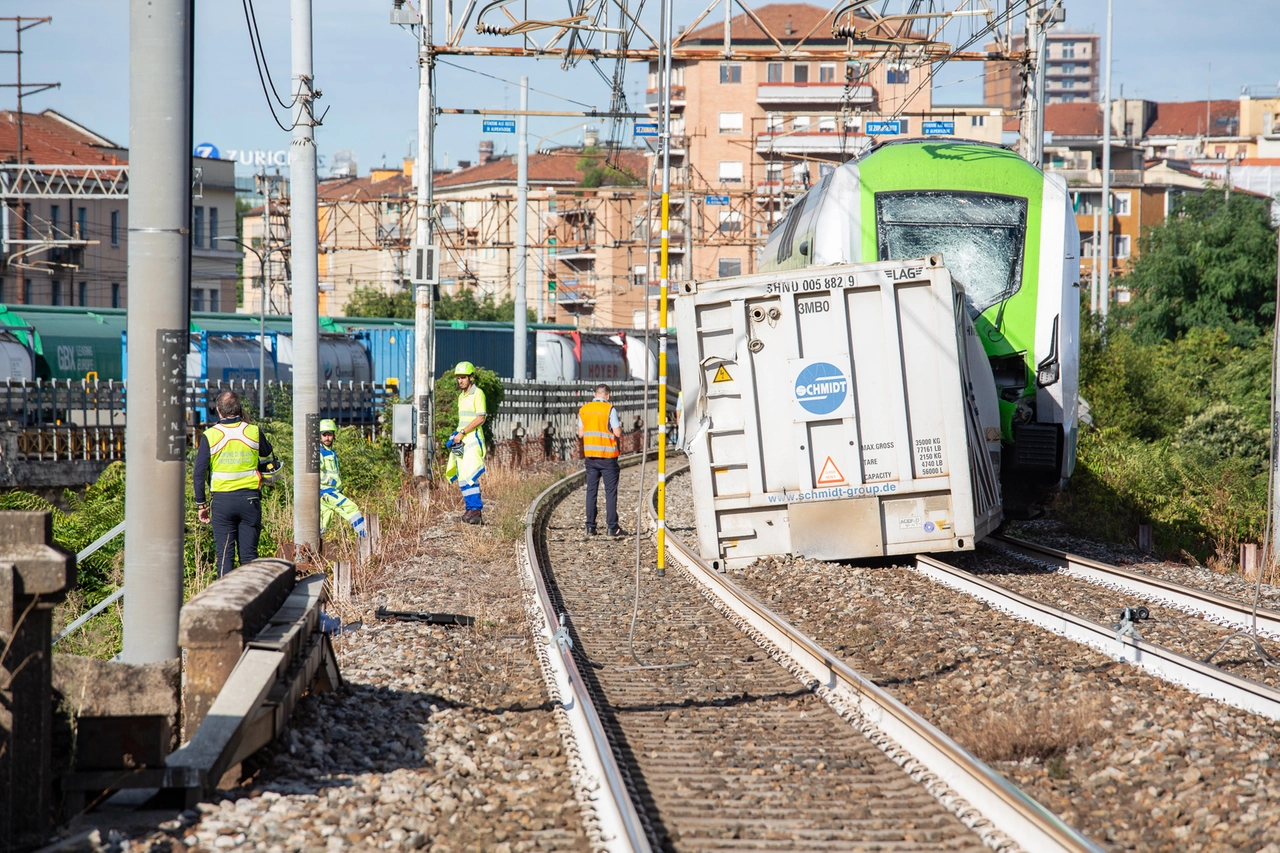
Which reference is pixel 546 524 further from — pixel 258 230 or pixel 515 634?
pixel 258 230

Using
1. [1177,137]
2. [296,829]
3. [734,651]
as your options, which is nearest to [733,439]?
[734,651]

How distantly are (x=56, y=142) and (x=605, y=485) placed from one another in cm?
5504

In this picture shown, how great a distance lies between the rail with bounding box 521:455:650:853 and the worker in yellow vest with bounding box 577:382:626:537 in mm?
3516

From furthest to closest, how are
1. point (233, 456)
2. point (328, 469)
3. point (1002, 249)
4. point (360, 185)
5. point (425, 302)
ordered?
1. point (360, 185)
2. point (425, 302)
3. point (328, 469)
4. point (1002, 249)
5. point (233, 456)

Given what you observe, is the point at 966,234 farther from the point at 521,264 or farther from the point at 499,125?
the point at 521,264

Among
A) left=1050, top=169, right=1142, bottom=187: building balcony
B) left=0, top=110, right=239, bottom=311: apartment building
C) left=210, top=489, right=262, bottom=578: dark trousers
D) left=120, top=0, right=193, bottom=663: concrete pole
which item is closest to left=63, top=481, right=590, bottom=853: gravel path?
left=120, top=0, right=193, bottom=663: concrete pole

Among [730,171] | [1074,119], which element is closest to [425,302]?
[730,171]

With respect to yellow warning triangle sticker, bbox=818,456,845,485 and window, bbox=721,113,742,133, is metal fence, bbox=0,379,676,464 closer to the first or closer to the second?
yellow warning triangle sticker, bbox=818,456,845,485

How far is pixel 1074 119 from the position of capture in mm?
116375

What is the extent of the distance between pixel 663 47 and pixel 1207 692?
5.76 meters

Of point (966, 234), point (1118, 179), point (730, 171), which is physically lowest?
point (966, 234)

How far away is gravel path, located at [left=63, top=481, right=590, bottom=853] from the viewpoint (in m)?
4.71

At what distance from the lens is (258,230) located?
10712cm

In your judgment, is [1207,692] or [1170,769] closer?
[1170,769]
